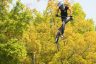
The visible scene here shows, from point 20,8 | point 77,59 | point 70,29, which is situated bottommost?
point 77,59

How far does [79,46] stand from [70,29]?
234 centimetres

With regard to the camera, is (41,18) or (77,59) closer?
(77,59)

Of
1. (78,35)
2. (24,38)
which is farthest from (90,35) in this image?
(24,38)

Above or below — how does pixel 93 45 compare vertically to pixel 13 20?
below

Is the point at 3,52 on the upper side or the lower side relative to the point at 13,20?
lower

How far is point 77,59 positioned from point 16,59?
591cm

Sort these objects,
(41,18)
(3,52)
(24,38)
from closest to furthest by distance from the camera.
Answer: (3,52) < (24,38) < (41,18)

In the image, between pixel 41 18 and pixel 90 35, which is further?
pixel 41 18

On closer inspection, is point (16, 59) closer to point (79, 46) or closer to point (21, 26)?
point (21, 26)

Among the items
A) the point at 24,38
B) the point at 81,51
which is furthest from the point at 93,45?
the point at 24,38

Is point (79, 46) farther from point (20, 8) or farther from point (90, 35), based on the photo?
point (20, 8)

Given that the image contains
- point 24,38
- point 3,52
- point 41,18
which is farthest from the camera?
point 41,18

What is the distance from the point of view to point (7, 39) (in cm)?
3825

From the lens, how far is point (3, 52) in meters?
37.4
